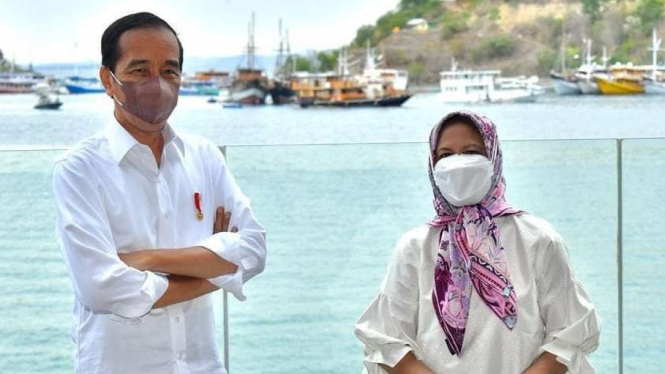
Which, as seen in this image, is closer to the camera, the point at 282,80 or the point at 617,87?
the point at 617,87

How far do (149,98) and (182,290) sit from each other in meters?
0.37

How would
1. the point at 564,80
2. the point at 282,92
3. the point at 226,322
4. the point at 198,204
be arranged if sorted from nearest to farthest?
the point at 198,204 < the point at 226,322 < the point at 564,80 < the point at 282,92

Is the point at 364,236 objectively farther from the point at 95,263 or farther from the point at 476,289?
the point at 95,263

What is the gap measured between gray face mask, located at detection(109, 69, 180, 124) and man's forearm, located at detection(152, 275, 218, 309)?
31 cm

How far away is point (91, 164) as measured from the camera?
6.84 ft

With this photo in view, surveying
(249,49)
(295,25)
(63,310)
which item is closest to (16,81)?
(249,49)

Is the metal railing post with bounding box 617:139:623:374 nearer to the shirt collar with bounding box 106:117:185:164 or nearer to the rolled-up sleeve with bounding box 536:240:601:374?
the rolled-up sleeve with bounding box 536:240:601:374

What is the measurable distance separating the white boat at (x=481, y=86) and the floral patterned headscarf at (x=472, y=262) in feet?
99.1

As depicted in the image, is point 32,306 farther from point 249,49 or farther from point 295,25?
point 295,25

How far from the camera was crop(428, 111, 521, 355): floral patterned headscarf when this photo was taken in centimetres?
210

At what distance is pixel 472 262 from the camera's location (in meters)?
2.13

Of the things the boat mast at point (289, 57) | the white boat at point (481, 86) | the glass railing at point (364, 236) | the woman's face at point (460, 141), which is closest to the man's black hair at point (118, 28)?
the woman's face at point (460, 141)

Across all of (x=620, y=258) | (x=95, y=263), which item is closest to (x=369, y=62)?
(x=620, y=258)

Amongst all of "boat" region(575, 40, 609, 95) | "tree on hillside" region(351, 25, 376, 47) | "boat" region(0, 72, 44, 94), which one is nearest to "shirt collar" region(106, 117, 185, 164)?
"boat" region(575, 40, 609, 95)
